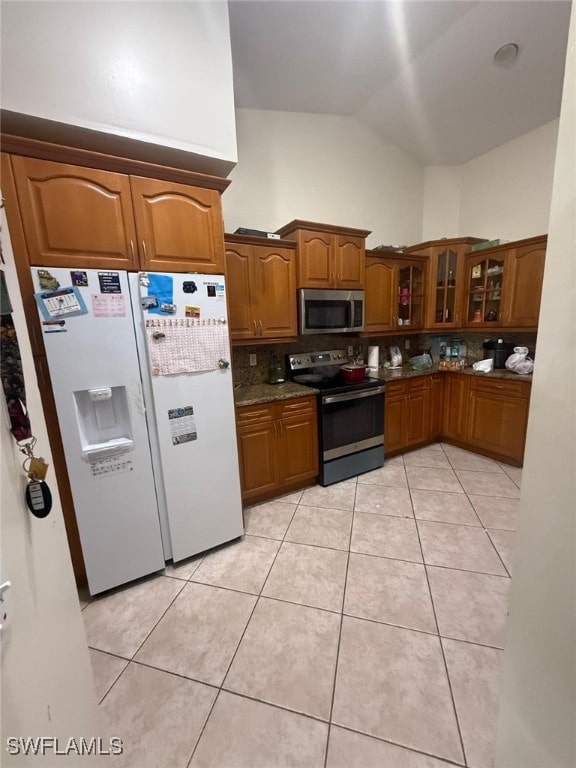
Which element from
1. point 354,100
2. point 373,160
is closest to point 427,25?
point 354,100

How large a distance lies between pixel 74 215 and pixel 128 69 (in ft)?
2.55

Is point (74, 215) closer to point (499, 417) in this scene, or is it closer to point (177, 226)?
point (177, 226)

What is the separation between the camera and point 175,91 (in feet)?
5.14

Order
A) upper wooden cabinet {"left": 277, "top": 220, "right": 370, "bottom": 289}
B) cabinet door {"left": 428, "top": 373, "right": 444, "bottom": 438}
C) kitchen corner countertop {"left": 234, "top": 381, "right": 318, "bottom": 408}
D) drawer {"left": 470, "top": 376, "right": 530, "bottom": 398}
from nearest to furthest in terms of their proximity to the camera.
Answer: kitchen corner countertop {"left": 234, "top": 381, "right": 318, "bottom": 408} < upper wooden cabinet {"left": 277, "top": 220, "right": 370, "bottom": 289} < drawer {"left": 470, "top": 376, "right": 530, "bottom": 398} < cabinet door {"left": 428, "top": 373, "right": 444, "bottom": 438}

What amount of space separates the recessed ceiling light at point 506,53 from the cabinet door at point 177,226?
8.13ft

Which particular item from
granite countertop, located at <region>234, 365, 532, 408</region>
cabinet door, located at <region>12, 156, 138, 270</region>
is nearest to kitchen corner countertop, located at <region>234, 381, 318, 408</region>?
granite countertop, located at <region>234, 365, 532, 408</region>

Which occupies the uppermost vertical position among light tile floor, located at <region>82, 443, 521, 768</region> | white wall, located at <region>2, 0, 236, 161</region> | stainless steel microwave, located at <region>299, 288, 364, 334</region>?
white wall, located at <region>2, 0, 236, 161</region>

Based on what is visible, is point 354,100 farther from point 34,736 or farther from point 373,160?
point 34,736

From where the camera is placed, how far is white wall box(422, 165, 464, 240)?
11.8 feet

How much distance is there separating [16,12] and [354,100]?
256 centimetres

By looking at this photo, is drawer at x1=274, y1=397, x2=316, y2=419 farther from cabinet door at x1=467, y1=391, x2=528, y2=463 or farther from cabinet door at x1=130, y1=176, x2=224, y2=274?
cabinet door at x1=467, y1=391, x2=528, y2=463

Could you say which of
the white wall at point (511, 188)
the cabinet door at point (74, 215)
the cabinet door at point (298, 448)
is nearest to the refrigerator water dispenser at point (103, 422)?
the cabinet door at point (74, 215)

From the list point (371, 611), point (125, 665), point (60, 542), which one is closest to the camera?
point (60, 542)

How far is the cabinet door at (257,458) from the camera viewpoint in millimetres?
2314
